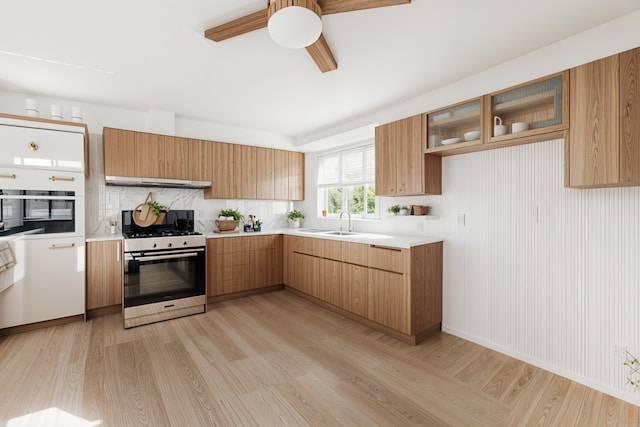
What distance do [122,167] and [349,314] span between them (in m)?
3.21

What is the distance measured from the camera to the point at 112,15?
1970 mm

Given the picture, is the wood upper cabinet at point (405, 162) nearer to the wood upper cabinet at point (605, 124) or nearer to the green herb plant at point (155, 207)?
the wood upper cabinet at point (605, 124)

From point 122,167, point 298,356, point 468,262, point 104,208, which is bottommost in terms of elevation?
point 298,356

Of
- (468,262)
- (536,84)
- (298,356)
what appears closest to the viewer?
(536,84)

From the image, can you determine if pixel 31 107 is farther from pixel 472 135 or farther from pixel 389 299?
pixel 472 135

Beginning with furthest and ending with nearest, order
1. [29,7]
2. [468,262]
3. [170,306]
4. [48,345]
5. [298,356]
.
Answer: [170,306] → [468,262] → [48,345] → [298,356] → [29,7]

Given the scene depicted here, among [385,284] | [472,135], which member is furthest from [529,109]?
[385,284]

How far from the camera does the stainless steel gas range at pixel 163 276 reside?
124 inches

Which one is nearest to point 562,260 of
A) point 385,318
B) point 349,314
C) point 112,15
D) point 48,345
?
point 385,318

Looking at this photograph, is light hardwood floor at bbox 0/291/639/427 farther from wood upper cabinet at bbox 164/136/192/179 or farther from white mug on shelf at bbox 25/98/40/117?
white mug on shelf at bbox 25/98/40/117

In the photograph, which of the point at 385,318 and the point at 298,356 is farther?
the point at 385,318

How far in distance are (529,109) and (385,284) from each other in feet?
6.24

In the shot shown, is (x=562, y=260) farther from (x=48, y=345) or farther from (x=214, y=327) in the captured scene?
(x=48, y=345)

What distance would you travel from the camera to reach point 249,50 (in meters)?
2.39
